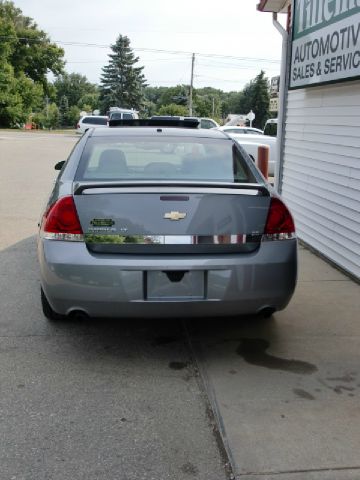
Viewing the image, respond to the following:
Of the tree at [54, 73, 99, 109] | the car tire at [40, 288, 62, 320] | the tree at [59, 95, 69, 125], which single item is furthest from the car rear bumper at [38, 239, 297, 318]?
the tree at [54, 73, 99, 109]

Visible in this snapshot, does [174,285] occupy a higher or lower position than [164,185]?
lower

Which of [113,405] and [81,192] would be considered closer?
[113,405]

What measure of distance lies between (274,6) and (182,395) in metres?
7.27

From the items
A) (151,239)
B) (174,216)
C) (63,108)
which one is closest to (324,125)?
(174,216)

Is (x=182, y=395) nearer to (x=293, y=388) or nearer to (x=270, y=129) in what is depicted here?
(x=293, y=388)

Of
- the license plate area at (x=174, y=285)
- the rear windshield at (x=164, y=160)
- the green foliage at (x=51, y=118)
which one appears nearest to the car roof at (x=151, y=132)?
the rear windshield at (x=164, y=160)

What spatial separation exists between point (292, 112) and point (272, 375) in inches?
214

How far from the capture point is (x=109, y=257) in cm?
347

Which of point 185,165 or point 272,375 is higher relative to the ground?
point 185,165

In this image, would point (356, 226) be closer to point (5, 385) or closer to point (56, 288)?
point (56, 288)

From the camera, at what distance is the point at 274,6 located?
8.80 meters

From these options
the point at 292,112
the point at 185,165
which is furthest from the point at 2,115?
the point at 185,165

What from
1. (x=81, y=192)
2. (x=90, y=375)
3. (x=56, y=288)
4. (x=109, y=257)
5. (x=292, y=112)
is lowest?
(x=90, y=375)

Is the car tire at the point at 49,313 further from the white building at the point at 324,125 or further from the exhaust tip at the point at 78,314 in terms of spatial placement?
the white building at the point at 324,125
